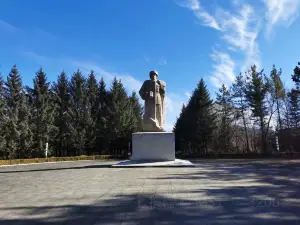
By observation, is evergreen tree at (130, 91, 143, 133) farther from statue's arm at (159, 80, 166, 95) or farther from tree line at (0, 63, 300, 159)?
statue's arm at (159, 80, 166, 95)

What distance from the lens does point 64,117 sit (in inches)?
1404

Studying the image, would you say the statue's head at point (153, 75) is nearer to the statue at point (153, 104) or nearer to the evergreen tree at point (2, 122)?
the statue at point (153, 104)

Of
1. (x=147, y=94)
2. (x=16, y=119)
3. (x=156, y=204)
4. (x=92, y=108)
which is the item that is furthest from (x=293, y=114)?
(x=156, y=204)

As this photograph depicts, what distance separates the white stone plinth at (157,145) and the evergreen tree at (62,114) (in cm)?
2371

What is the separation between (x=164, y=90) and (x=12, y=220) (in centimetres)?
1124

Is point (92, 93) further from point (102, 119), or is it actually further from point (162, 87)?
point (162, 87)

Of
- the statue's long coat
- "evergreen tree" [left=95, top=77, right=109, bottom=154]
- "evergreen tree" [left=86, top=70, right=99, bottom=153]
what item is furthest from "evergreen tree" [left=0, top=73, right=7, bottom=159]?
the statue's long coat

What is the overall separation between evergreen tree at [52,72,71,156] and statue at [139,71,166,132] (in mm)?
23154

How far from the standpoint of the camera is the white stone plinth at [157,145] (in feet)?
42.9

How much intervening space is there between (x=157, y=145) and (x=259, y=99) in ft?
82.1

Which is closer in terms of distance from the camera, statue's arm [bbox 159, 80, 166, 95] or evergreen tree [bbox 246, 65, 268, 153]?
statue's arm [bbox 159, 80, 166, 95]

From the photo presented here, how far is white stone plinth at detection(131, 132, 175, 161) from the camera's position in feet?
42.9

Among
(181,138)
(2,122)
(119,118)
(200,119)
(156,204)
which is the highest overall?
(119,118)

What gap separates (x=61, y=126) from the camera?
35.7 m
